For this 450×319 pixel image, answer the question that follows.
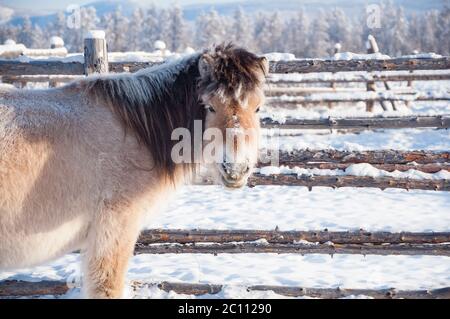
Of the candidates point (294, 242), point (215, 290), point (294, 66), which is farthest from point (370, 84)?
point (215, 290)

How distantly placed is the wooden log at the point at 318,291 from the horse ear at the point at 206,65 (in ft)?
6.88

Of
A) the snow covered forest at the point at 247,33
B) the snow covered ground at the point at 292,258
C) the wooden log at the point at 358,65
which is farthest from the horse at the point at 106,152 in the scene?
the snow covered forest at the point at 247,33

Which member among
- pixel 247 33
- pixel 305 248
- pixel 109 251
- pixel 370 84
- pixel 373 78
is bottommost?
pixel 305 248

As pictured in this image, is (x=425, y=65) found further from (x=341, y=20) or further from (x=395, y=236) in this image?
(x=341, y=20)

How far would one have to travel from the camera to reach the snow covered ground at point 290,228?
14.5 ft

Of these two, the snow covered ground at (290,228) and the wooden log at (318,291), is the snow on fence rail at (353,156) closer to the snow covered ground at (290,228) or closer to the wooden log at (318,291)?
the snow covered ground at (290,228)

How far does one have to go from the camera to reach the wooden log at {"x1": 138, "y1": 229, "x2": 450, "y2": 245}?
168 inches

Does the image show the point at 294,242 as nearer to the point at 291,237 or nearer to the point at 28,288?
the point at 291,237

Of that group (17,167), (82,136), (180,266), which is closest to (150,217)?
(82,136)

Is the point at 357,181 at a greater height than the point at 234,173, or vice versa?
the point at 234,173

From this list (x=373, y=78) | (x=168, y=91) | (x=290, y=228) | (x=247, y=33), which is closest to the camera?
(x=168, y=91)

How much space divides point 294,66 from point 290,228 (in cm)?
209

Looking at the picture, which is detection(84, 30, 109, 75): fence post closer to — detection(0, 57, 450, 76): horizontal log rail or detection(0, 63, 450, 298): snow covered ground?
detection(0, 57, 450, 76): horizontal log rail

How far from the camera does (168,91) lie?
126 inches
